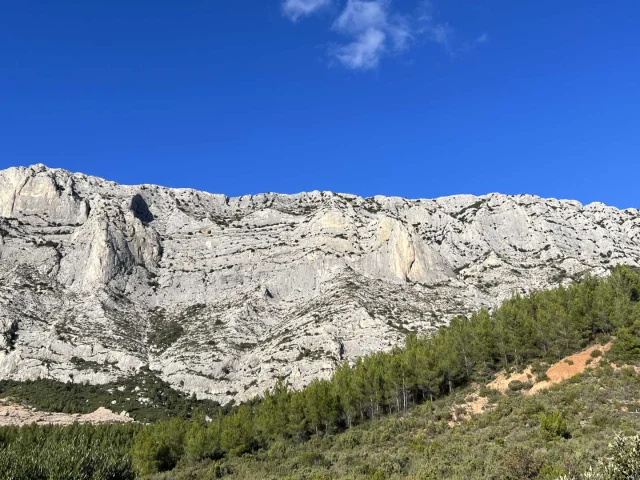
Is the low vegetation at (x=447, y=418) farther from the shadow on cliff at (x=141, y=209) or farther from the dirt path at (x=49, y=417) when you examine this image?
the shadow on cliff at (x=141, y=209)

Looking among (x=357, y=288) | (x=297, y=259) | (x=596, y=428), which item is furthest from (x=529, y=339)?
(x=297, y=259)

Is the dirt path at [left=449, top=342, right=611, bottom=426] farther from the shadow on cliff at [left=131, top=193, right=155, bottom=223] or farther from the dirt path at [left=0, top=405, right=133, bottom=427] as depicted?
the shadow on cliff at [left=131, top=193, right=155, bottom=223]

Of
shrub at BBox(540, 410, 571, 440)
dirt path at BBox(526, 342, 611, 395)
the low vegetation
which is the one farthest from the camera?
dirt path at BBox(526, 342, 611, 395)

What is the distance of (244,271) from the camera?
136625mm

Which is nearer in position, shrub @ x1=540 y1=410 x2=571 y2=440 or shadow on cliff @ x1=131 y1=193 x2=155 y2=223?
shrub @ x1=540 y1=410 x2=571 y2=440

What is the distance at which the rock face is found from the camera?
103062 mm

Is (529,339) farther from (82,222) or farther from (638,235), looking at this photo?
(82,222)

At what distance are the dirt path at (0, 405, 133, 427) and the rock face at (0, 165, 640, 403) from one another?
38.4 feet

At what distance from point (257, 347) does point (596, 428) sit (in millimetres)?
83026

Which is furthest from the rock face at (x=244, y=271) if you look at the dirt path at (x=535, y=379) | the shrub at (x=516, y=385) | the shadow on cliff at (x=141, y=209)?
the shrub at (x=516, y=385)

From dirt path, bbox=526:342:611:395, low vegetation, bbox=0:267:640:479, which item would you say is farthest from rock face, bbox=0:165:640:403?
dirt path, bbox=526:342:611:395

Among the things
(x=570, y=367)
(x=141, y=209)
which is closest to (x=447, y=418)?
(x=570, y=367)

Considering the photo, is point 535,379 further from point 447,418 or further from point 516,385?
point 447,418

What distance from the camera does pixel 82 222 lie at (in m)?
148
